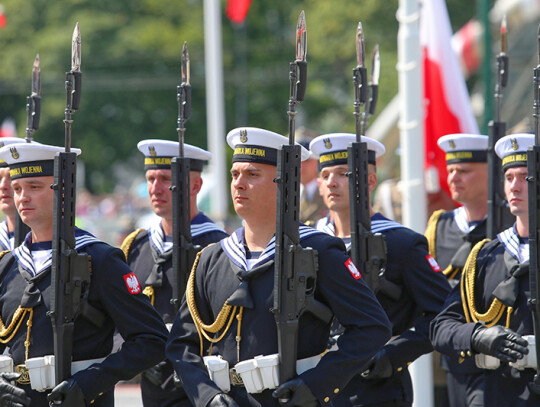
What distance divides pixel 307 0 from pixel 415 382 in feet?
96.6

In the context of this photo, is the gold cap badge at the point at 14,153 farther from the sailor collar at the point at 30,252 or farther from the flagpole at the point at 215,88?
the flagpole at the point at 215,88

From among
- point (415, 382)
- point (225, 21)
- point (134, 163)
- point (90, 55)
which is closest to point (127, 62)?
point (90, 55)

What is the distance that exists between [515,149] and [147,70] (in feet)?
112

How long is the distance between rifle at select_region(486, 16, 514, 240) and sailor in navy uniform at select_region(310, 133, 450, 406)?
0.99m

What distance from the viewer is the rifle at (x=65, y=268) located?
482cm

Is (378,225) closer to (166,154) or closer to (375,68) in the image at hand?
(375,68)

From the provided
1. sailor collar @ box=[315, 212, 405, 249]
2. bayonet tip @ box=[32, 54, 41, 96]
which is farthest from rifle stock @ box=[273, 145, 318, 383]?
bayonet tip @ box=[32, 54, 41, 96]

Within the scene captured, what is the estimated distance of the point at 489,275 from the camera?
541 cm

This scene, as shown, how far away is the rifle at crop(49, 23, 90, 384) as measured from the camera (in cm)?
482

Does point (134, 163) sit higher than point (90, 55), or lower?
lower

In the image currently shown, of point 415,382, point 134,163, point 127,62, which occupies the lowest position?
point 415,382

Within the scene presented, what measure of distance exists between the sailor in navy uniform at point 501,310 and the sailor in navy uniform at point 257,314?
685 millimetres

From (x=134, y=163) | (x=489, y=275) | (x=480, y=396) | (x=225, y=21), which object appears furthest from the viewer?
(x=134, y=163)

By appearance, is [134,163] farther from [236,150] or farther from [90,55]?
[236,150]
